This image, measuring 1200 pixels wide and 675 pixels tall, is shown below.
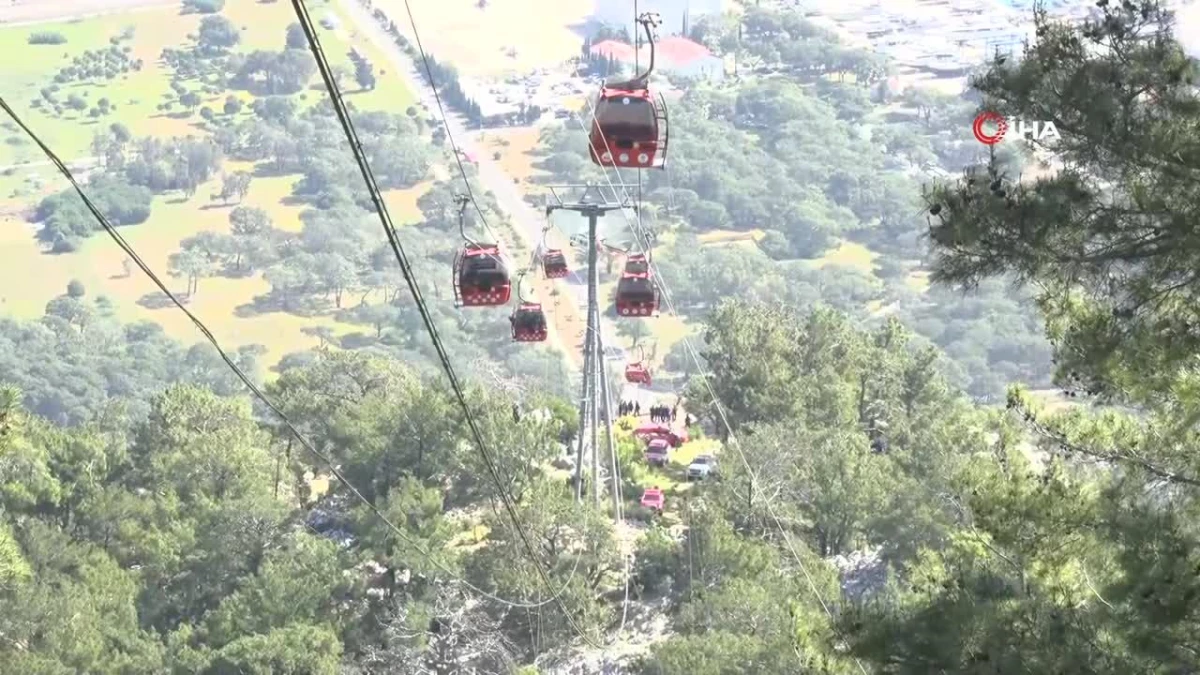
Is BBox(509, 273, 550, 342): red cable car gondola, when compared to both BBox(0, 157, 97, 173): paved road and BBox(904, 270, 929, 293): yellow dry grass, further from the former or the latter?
BBox(0, 157, 97, 173): paved road

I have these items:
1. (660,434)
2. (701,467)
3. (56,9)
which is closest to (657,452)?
(660,434)

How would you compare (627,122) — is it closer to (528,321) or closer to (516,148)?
(528,321)

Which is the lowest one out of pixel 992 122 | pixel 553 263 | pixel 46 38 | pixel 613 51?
pixel 46 38

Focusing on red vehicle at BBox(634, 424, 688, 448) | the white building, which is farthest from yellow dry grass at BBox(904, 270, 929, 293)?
red vehicle at BBox(634, 424, 688, 448)

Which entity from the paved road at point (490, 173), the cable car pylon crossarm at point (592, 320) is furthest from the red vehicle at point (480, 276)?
the paved road at point (490, 173)

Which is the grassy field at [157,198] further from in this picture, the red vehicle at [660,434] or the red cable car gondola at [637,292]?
the red cable car gondola at [637,292]
